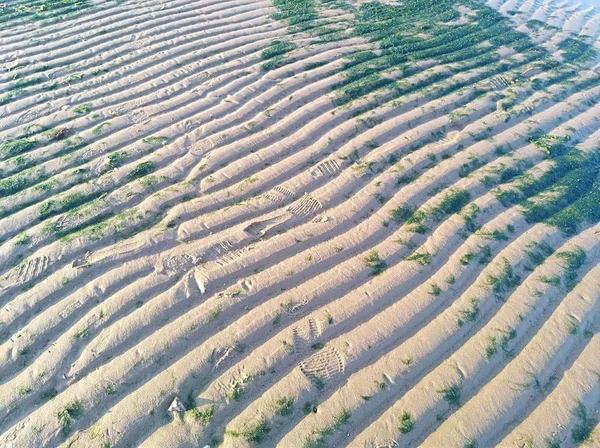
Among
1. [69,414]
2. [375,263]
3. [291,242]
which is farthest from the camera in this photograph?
[291,242]

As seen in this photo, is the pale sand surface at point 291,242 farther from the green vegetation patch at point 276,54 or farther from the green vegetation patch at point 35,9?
the green vegetation patch at point 35,9

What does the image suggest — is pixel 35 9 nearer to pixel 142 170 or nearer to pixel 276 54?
pixel 276 54

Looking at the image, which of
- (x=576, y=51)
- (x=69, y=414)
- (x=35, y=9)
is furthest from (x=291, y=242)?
(x=35, y=9)

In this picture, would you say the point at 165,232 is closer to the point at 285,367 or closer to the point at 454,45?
the point at 285,367

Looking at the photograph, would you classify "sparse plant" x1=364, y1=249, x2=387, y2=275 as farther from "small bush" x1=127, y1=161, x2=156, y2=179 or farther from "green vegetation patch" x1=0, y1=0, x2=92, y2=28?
"green vegetation patch" x1=0, y1=0, x2=92, y2=28

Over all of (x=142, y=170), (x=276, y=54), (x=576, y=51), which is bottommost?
(x=576, y=51)

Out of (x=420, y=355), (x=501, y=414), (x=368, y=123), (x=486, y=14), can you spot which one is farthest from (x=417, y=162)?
(x=486, y=14)

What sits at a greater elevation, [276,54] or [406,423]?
[276,54]

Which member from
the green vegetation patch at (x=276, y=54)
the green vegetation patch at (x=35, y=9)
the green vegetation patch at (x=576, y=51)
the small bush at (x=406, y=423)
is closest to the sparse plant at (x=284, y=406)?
the small bush at (x=406, y=423)
